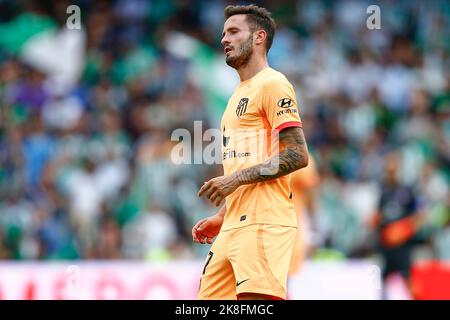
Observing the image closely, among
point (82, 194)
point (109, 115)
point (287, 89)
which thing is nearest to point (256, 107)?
point (287, 89)

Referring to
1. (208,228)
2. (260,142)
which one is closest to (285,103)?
(260,142)

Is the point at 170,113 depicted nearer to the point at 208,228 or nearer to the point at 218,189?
the point at 208,228

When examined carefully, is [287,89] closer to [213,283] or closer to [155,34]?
[213,283]

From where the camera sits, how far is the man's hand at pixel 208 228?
22.2 feet

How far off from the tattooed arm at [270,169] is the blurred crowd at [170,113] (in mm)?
6656

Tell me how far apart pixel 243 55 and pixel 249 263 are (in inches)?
54.5

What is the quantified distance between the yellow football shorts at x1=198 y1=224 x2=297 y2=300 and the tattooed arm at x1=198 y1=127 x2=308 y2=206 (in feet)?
0.95

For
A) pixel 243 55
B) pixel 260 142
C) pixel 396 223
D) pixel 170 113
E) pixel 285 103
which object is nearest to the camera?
pixel 285 103

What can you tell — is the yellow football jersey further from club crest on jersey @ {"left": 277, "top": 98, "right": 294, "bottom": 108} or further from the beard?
the beard

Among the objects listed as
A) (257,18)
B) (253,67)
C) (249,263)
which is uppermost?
(257,18)

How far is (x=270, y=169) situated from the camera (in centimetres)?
616

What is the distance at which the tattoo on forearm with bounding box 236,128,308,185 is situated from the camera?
6137mm

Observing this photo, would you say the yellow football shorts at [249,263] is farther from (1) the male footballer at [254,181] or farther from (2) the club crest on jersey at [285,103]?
(2) the club crest on jersey at [285,103]

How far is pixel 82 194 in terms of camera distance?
14.8 meters
